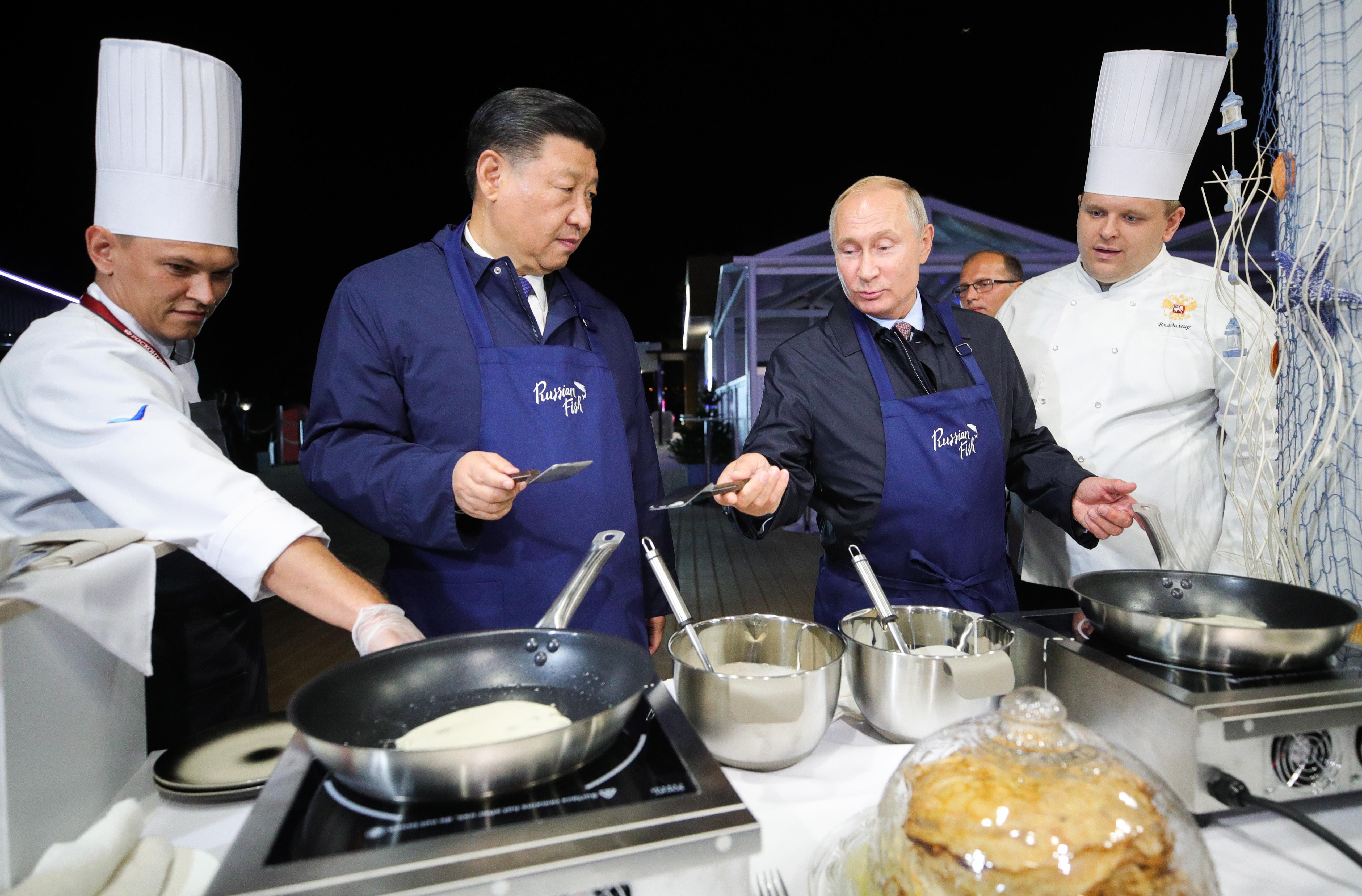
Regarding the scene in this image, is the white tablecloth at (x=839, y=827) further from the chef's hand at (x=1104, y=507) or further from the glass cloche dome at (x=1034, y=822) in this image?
the chef's hand at (x=1104, y=507)

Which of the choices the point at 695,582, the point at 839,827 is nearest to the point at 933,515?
the point at 839,827

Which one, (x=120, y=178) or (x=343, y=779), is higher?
(x=120, y=178)

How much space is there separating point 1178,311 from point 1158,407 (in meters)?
0.25

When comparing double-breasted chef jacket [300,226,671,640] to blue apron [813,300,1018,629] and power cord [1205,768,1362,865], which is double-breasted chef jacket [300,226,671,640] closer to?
blue apron [813,300,1018,629]

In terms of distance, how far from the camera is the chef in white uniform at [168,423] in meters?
1.09

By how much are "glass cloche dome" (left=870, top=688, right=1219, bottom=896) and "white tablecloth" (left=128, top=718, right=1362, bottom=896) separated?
16cm

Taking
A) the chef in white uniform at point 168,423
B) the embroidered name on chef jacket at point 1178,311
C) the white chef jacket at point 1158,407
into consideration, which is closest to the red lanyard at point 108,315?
the chef in white uniform at point 168,423

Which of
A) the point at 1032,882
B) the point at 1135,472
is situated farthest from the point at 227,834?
the point at 1135,472

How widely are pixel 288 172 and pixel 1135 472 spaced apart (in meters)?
8.88

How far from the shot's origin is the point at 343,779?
0.62 meters

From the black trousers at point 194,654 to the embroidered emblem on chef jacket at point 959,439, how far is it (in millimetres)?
1401

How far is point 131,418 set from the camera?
1.12 meters

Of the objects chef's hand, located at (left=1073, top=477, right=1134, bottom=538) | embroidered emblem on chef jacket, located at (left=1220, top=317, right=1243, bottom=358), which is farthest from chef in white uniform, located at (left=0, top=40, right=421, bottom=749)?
embroidered emblem on chef jacket, located at (left=1220, top=317, right=1243, bottom=358)

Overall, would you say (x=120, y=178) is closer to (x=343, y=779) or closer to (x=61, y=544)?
(x=61, y=544)
